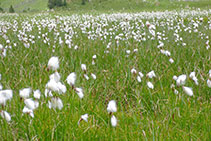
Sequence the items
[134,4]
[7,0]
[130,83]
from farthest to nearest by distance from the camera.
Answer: [7,0] < [134,4] < [130,83]

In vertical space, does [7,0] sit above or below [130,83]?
above

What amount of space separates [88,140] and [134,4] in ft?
95.4

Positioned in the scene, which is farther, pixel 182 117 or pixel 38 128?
pixel 182 117

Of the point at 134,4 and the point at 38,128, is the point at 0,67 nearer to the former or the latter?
the point at 38,128

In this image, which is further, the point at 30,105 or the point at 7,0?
the point at 7,0

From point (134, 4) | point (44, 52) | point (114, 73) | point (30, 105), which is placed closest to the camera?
point (30, 105)

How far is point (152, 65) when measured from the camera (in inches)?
146

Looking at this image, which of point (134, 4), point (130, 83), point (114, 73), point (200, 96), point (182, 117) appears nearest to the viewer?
point (182, 117)

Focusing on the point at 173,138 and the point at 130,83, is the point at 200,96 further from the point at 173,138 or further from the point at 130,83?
the point at 173,138

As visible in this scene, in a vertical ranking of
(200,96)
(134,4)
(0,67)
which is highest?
(134,4)

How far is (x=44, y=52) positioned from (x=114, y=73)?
75.5 inches

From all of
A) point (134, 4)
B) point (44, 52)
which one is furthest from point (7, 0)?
point (44, 52)

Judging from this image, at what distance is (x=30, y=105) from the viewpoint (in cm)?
154

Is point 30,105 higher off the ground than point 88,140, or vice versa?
point 30,105
